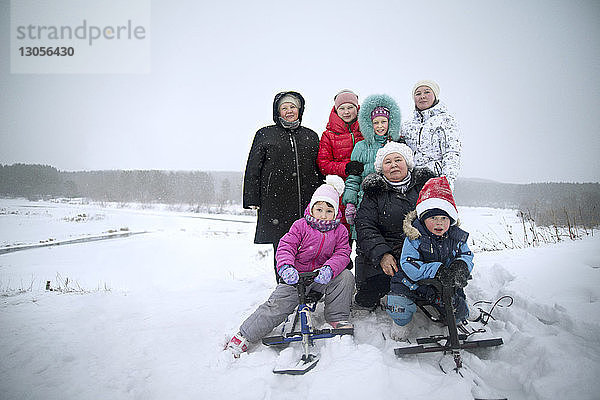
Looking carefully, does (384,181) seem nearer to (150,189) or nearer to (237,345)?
(237,345)

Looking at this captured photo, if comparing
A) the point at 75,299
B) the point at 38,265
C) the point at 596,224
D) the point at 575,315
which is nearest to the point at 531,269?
the point at 575,315

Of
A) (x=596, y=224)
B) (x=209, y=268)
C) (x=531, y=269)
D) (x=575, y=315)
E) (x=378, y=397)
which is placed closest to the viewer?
(x=378, y=397)

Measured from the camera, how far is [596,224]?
6.43m

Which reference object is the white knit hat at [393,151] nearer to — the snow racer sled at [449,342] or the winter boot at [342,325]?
the snow racer sled at [449,342]

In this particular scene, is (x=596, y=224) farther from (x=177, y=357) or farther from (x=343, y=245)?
(x=177, y=357)

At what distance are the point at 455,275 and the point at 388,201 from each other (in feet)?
3.38

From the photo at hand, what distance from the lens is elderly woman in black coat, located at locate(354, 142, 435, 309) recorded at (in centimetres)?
305

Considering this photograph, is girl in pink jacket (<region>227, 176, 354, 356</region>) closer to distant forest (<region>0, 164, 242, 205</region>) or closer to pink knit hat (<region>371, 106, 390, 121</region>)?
pink knit hat (<region>371, 106, 390, 121</region>)

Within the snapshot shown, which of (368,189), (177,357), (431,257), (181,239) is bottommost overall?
(181,239)

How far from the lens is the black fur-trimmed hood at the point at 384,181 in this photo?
10.0 ft

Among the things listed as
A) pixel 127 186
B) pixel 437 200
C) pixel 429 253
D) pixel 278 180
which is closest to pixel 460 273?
pixel 429 253

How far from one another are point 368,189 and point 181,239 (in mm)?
19906

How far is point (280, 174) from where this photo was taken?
12.5ft

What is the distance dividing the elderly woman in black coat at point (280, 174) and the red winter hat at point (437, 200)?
157 cm
